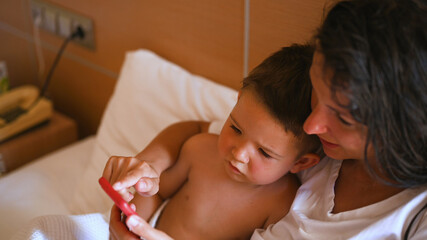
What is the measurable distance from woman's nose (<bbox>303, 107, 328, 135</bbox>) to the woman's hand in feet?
1.06

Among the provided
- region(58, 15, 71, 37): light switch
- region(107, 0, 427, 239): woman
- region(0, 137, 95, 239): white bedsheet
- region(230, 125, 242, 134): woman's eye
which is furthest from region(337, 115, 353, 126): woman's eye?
region(58, 15, 71, 37): light switch

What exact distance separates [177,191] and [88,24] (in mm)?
845

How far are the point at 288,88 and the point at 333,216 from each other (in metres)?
0.26

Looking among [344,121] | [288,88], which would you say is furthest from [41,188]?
[344,121]

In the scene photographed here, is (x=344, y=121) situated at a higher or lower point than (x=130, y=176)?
higher

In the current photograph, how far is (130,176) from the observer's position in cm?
87

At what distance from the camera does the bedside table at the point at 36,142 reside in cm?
161

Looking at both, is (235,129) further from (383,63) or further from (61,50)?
(61,50)

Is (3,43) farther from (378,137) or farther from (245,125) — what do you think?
(378,137)

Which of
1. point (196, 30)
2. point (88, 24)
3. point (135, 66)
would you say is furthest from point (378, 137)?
point (88, 24)

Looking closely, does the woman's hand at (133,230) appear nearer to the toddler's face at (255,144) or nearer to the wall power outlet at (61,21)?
the toddler's face at (255,144)

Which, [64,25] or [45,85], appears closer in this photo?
[64,25]

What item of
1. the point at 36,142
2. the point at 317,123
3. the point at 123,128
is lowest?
the point at 36,142

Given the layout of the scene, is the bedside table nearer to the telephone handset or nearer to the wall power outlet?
the telephone handset
